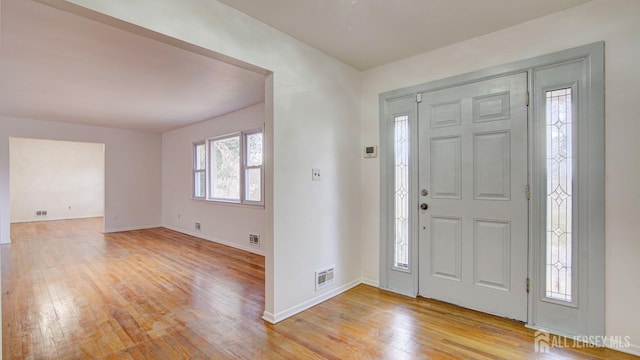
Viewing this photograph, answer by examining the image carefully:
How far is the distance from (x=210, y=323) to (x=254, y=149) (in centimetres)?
313

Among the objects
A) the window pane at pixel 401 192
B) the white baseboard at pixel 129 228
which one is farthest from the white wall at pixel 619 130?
the white baseboard at pixel 129 228

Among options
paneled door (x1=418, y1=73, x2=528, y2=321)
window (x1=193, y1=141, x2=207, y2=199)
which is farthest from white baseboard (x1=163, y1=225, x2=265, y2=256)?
paneled door (x1=418, y1=73, x2=528, y2=321)

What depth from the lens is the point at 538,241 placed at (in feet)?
7.98

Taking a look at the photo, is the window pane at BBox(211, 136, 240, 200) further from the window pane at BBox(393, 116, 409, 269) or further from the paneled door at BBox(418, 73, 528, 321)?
the paneled door at BBox(418, 73, 528, 321)

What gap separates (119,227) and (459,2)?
26.3ft

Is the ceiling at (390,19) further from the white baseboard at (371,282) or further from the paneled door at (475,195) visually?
the white baseboard at (371,282)

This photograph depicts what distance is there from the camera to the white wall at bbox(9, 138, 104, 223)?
834cm

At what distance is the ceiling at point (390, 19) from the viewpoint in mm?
2207

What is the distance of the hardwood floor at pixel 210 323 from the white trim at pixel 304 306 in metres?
0.06

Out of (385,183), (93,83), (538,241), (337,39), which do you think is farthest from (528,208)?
(93,83)

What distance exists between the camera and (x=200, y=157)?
6.57 meters

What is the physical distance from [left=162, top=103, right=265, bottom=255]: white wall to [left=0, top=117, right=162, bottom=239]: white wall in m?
0.25

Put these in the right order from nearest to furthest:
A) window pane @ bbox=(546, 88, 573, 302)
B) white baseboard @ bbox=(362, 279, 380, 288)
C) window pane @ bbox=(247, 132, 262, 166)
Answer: window pane @ bbox=(546, 88, 573, 302) < white baseboard @ bbox=(362, 279, 380, 288) < window pane @ bbox=(247, 132, 262, 166)

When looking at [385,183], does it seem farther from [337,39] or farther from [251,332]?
[251,332]
